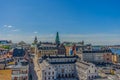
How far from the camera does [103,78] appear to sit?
60000 millimetres

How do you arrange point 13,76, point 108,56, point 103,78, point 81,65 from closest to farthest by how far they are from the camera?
point 13,76 < point 103,78 < point 81,65 < point 108,56

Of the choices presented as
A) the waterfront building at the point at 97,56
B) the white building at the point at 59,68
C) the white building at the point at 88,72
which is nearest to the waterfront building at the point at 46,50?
the waterfront building at the point at 97,56

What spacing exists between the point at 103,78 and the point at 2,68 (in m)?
45.6

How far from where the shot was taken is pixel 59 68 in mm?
74125

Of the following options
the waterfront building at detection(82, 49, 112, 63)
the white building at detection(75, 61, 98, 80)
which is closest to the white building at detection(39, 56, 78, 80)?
the white building at detection(75, 61, 98, 80)

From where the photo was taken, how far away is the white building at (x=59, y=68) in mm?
65137

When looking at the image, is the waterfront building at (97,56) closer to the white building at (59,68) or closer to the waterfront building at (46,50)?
the white building at (59,68)

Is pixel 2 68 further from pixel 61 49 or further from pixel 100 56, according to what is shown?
pixel 100 56

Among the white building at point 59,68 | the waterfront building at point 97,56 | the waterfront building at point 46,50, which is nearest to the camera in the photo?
the white building at point 59,68

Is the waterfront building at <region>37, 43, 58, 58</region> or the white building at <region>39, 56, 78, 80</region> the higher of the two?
the waterfront building at <region>37, 43, 58, 58</region>

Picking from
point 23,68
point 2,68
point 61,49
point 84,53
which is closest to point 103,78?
point 23,68

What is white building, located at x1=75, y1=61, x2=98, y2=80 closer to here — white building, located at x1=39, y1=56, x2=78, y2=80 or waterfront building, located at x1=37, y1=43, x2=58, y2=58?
white building, located at x1=39, y1=56, x2=78, y2=80

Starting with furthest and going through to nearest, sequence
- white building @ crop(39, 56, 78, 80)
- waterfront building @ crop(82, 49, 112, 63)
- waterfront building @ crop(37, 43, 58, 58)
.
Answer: waterfront building @ crop(37, 43, 58, 58) → waterfront building @ crop(82, 49, 112, 63) → white building @ crop(39, 56, 78, 80)

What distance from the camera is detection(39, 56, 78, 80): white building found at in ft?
214
